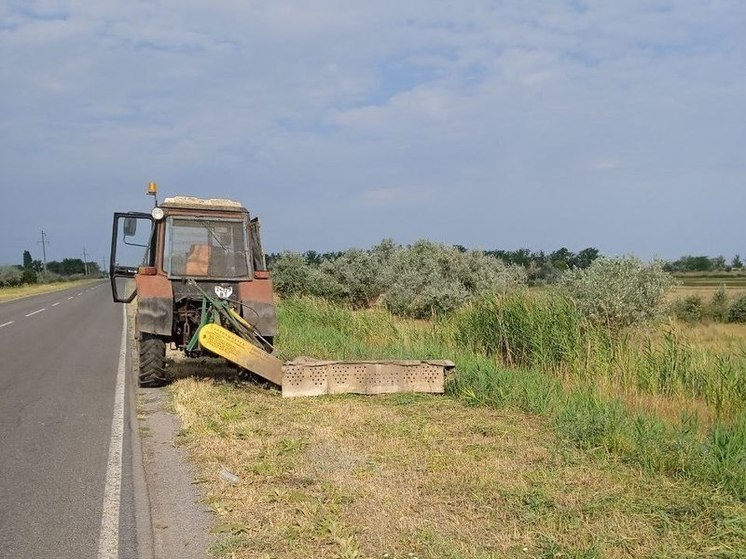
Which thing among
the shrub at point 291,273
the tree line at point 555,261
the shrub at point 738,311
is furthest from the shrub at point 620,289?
the shrub at point 291,273

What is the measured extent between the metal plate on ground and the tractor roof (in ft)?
10.0

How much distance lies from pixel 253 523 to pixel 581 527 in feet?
6.98

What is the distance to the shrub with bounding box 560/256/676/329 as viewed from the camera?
552 inches

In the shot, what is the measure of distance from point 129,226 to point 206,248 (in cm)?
122

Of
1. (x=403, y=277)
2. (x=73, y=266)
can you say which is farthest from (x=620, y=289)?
(x=73, y=266)

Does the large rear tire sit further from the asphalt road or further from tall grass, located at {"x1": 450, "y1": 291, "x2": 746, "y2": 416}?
tall grass, located at {"x1": 450, "y1": 291, "x2": 746, "y2": 416}

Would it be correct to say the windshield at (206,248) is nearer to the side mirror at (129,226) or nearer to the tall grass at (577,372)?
the side mirror at (129,226)

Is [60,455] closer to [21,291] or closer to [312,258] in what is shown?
[312,258]

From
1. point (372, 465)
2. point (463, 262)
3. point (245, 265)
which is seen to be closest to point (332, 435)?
point (372, 465)

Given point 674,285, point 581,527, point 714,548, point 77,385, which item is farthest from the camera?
point 674,285

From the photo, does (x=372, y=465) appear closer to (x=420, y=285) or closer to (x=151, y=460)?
(x=151, y=460)

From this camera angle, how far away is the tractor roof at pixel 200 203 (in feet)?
34.0

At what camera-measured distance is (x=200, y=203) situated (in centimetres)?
1055

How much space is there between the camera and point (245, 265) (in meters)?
10.4
